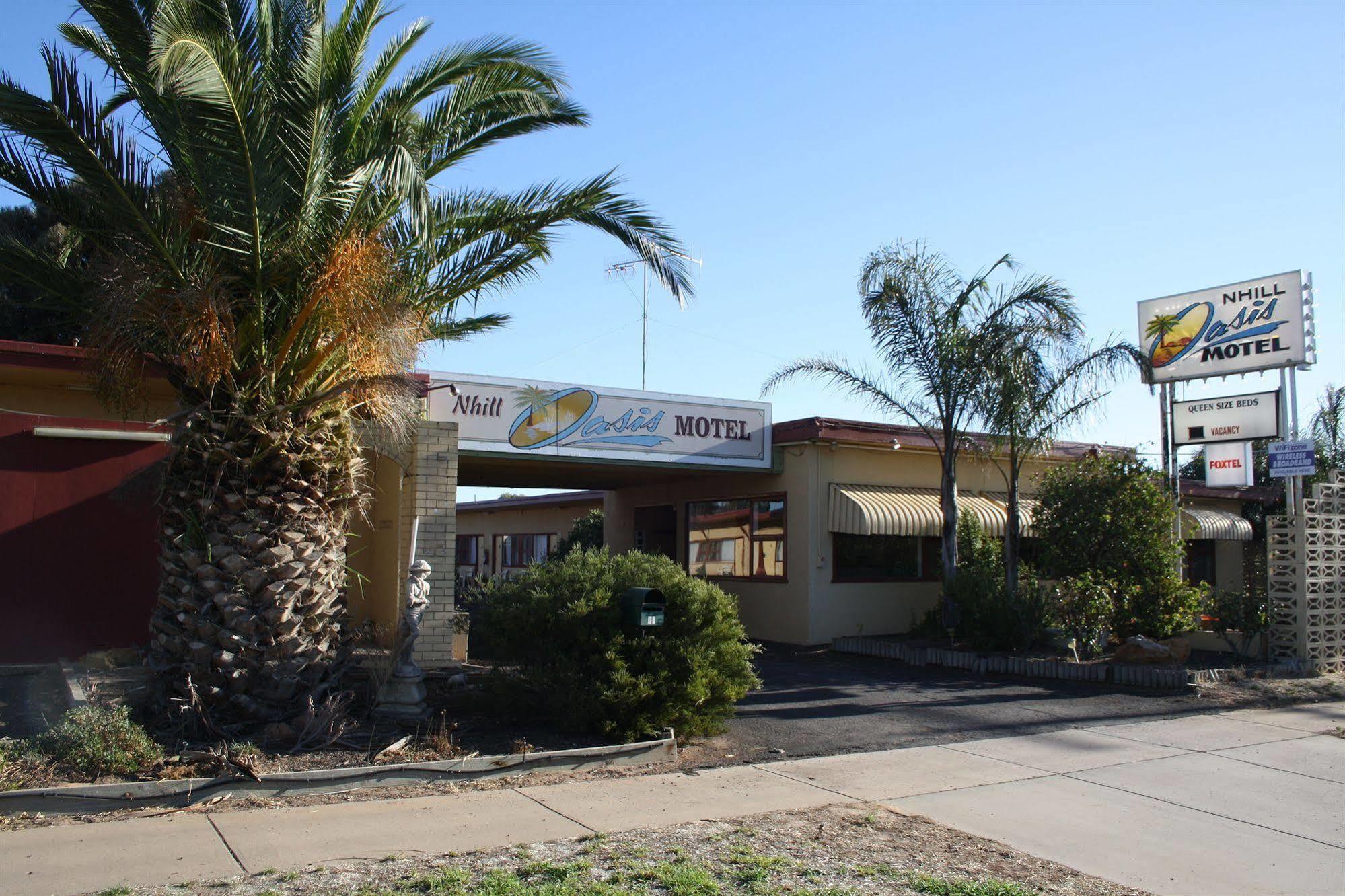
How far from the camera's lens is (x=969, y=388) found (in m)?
15.4

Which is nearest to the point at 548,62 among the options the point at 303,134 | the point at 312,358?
the point at 303,134

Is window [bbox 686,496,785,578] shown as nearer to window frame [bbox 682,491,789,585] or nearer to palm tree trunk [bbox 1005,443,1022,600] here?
window frame [bbox 682,491,789,585]

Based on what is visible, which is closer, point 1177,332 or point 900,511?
point 1177,332

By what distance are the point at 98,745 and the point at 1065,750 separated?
25.4 feet

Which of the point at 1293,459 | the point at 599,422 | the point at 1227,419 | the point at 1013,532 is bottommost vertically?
the point at 1013,532

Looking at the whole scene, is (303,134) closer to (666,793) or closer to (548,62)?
(548,62)

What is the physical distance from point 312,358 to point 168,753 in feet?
10.1

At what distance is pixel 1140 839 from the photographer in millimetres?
6414

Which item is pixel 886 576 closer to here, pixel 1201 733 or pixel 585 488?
pixel 585 488

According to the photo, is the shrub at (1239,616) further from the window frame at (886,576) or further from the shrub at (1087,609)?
the window frame at (886,576)

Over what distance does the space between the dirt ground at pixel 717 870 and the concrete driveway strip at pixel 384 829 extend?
7.4 inches

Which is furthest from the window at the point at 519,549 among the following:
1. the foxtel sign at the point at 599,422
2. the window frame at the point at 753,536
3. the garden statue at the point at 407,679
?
the garden statue at the point at 407,679

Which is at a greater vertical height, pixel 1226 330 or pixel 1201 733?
pixel 1226 330

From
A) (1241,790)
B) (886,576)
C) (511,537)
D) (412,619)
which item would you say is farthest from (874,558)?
(511,537)
